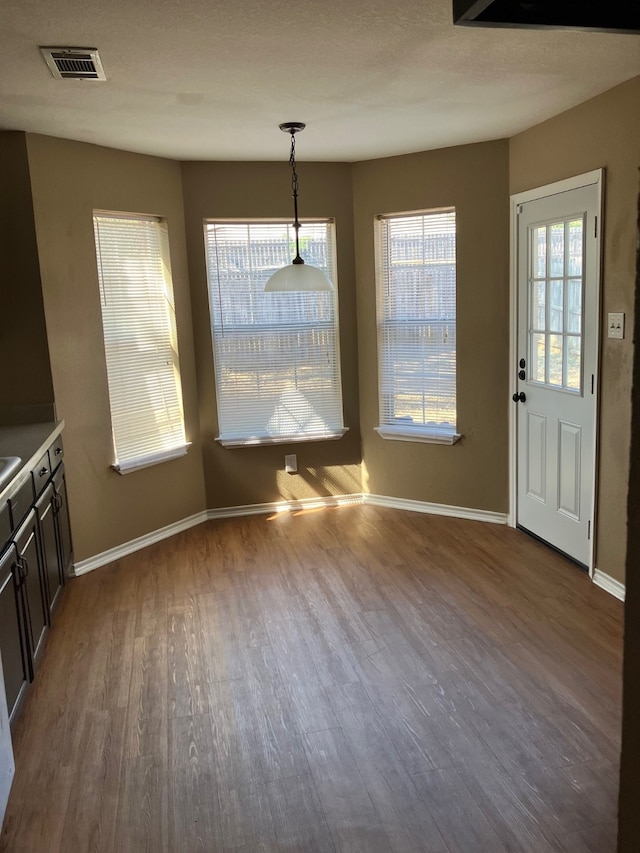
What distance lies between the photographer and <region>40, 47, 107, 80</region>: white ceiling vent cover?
8.22ft

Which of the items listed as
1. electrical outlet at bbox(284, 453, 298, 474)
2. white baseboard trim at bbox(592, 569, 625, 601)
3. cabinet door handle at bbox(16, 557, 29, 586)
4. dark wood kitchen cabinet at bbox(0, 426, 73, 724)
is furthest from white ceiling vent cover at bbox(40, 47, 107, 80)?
white baseboard trim at bbox(592, 569, 625, 601)

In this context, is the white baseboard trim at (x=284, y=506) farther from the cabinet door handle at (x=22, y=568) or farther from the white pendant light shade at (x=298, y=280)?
the cabinet door handle at (x=22, y=568)

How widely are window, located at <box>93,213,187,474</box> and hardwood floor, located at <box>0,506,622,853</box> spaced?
2.65 feet

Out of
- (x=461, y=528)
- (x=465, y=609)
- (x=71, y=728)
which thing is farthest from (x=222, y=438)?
(x=71, y=728)

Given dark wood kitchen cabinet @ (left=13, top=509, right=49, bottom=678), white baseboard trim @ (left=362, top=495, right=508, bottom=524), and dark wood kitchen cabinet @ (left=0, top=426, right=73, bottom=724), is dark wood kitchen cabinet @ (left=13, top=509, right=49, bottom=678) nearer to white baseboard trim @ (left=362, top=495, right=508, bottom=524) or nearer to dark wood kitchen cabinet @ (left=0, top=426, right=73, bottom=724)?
dark wood kitchen cabinet @ (left=0, top=426, right=73, bottom=724)

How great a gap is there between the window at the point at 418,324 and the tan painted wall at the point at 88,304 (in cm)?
144

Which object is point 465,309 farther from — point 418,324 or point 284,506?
point 284,506

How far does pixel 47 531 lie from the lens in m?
3.34

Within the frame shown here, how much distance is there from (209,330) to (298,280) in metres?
1.17

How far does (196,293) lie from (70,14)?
2603 mm

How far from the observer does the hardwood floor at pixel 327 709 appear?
210 centimetres

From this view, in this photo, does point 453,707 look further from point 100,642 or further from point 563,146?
point 563,146

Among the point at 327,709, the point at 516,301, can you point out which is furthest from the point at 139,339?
the point at 327,709

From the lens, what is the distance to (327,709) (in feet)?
8.81
